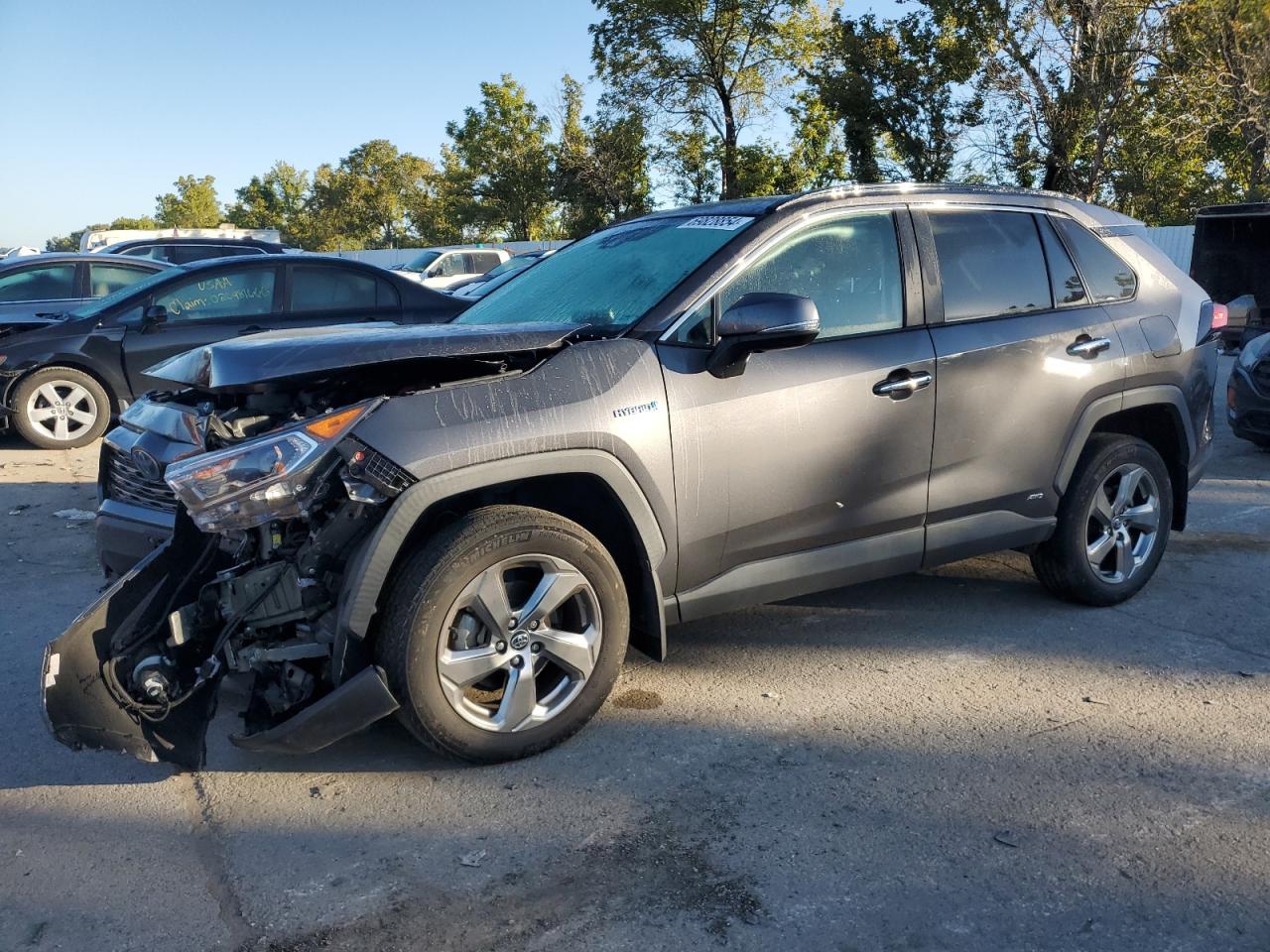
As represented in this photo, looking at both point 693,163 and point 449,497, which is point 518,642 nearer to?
point 449,497

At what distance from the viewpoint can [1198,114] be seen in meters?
23.6

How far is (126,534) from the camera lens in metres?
3.96

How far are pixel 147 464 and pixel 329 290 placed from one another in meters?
5.19

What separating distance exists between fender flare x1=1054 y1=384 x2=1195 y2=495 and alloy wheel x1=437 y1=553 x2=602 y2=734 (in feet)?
7.44

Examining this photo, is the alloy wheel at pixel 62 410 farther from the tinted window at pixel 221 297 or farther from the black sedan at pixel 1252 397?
the black sedan at pixel 1252 397

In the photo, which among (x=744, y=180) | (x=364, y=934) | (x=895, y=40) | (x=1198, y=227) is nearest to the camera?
(x=364, y=934)

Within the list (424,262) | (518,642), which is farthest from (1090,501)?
(424,262)

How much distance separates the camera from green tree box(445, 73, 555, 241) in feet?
137

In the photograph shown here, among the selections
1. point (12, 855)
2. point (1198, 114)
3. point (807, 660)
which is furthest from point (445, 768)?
point (1198, 114)

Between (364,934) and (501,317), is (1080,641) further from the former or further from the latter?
(364,934)

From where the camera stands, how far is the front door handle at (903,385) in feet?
12.7

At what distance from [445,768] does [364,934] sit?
84 centimetres

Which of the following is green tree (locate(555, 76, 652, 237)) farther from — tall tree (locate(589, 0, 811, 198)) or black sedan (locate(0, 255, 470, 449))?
black sedan (locate(0, 255, 470, 449))

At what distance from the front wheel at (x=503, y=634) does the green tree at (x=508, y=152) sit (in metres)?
39.6
